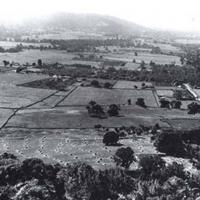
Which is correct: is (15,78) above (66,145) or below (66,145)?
below

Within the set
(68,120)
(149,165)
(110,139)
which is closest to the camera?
(149,165)

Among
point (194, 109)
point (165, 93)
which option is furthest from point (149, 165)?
point (165, 93)

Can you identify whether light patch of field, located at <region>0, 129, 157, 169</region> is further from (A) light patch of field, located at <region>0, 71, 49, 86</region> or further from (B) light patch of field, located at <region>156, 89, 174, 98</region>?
(A) light patch of field, located at <region>0, 71, 49, 86</region>

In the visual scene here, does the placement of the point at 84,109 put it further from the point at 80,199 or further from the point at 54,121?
the point at 80,199

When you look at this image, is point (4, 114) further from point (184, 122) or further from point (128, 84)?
point (128, 84)

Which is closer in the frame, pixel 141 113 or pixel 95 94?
pixel 141 113

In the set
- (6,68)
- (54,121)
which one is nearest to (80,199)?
(54,121)

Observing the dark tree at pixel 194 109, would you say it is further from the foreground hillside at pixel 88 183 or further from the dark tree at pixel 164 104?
the foreground hillside at pixel 88 183
